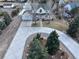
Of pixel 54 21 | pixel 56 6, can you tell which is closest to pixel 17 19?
pixel 54 21

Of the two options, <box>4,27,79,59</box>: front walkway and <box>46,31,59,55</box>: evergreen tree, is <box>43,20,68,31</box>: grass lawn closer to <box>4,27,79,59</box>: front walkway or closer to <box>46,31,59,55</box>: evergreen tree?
<box>4,27,79,59</box>: front walkway

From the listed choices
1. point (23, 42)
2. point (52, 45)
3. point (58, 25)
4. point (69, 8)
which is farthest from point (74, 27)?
point (69, 8)

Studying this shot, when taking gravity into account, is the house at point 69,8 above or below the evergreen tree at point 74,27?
below

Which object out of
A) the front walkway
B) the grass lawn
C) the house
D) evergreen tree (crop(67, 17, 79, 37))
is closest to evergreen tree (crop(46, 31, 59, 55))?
the front walkway

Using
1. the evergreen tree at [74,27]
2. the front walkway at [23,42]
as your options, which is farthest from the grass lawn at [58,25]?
the evergreen tree at [74,27]

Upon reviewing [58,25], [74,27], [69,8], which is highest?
[74,27]

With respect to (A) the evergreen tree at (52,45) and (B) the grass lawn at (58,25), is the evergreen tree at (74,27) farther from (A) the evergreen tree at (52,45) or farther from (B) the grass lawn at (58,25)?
(A) the evergreen tree at (52,45)

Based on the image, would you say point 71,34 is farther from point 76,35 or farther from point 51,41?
point 51,41

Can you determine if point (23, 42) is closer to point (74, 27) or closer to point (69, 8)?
point (74, 27)
